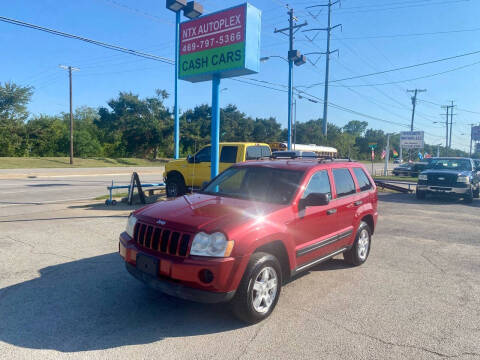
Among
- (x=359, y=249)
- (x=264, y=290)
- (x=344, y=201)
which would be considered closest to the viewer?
(x=264, y=290)

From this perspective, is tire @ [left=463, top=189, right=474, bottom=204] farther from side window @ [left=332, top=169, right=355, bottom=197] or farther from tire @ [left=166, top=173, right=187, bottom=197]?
side window @ [left=332, top=169, right=355, bottom=197]

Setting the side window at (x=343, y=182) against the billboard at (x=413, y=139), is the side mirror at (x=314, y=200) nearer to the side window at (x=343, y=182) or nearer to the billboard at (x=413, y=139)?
the side window at (x=343, y=182)

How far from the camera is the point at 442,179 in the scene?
1511cm

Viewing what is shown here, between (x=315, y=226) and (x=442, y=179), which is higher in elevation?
(x=442, y=179)

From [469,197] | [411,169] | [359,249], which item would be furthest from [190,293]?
[411,169]

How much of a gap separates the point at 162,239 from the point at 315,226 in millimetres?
1990

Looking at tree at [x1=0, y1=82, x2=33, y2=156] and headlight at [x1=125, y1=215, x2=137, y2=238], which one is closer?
headlight at [x1=125, y1=215, x2=137, y2=238]

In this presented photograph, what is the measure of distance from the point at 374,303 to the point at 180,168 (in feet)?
31.4

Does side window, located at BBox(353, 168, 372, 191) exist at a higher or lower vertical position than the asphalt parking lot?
higher

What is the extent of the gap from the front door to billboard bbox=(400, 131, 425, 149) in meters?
35.4

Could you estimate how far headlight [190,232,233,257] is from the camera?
3398 millimetres

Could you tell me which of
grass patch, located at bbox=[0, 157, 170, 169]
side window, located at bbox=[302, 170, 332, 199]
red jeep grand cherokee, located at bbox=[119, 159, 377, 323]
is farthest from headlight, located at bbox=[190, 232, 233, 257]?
grass patch, located at bbox=[0, 157, 170, 169]

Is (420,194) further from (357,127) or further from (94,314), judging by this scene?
(357,127)

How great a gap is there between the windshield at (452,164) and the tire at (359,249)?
12.9 m
